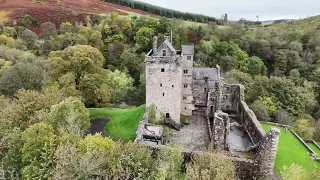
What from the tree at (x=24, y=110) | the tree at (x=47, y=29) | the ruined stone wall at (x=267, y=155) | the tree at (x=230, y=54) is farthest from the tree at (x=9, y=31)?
the ruined stone wall at (x=267, y=155)

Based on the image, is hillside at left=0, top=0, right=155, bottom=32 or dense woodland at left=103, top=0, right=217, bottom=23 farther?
dense woodland at left=103, top=0, right=217, bottom=23

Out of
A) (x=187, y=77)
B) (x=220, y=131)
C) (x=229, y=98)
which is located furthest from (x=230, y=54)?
(x=220, y=131)

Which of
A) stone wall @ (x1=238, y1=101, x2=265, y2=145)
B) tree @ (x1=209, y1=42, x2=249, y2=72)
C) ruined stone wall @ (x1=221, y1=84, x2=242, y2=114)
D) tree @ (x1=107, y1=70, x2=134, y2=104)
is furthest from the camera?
tree @ (x1=209, y1=42, x2=249, y2=72)

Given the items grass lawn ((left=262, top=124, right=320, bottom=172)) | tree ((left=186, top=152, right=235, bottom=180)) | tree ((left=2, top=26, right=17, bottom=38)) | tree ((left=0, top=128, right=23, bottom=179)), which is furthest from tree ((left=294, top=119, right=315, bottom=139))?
tree ((left=2, top=26, right=17, bottom=38))

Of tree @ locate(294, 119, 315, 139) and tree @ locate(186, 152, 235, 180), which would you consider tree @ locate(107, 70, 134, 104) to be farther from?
tree @ locate(186, 152, 235, 180)

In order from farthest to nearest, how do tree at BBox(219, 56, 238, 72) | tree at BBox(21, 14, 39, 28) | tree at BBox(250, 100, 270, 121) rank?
tree at BBox(21, 14, 39, 28) → tree at BBox(219, 56, 238, 72) → tree at BBox(250, 100, 270, 121)

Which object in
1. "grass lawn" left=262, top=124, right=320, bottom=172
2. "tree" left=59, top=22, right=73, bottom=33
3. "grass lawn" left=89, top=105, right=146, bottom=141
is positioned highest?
"tree" left=59, top=22, right=73, bottom=33

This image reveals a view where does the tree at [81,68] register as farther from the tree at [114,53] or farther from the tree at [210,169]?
the tree at [114,53]

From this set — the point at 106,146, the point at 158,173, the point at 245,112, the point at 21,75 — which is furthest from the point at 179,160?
the point at 21,75
